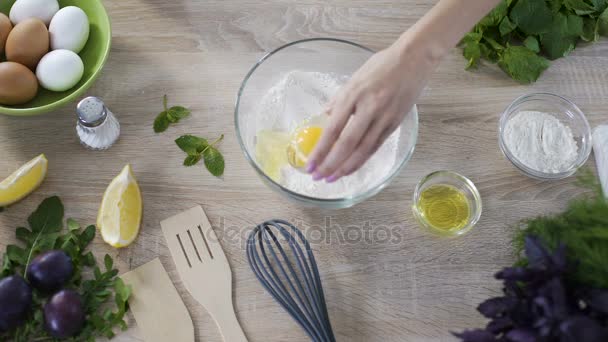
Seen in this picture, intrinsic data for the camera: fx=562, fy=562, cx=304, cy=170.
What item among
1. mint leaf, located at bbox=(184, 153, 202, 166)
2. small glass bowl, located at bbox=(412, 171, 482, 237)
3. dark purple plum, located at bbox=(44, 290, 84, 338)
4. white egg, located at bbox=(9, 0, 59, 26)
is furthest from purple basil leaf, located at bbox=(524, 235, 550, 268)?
white egg, located at bbox=(9, 0, 59, 26)

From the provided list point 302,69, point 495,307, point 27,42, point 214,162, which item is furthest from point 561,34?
point 27,42

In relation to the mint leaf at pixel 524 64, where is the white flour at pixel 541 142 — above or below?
below

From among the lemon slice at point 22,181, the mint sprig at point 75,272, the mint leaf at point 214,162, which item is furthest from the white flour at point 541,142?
the lemon slice at point 22,181

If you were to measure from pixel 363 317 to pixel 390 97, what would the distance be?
39 cm

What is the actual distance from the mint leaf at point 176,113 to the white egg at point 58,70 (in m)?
0.18

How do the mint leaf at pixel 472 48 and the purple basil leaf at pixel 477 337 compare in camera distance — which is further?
the mint leaf at pixel 472 48

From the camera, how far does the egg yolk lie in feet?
3.13

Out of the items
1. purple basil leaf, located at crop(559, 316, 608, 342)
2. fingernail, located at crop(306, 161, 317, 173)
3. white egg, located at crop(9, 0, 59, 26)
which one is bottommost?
purple basil leaf, located at crop(559, 316, 608, 342)

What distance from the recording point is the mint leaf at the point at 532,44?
1.13 metres

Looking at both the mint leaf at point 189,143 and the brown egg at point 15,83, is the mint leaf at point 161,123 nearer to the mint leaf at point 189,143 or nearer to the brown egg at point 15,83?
the mint leaf at point 189,143

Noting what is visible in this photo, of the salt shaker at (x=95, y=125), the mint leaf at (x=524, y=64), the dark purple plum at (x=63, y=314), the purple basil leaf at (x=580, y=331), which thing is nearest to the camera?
the purple basil leaf at (x=580, y=331)

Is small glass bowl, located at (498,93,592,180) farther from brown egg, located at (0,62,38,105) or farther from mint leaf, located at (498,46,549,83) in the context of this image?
brown egg, located at (0,62,38,105)

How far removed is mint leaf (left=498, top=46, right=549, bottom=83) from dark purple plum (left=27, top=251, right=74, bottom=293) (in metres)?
0.90

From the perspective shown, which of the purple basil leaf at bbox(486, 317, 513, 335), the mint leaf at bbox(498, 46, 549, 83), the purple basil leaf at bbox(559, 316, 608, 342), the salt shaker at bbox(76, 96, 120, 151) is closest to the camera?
the purple basil leaf at bbox(559, 316, 608, 342)
